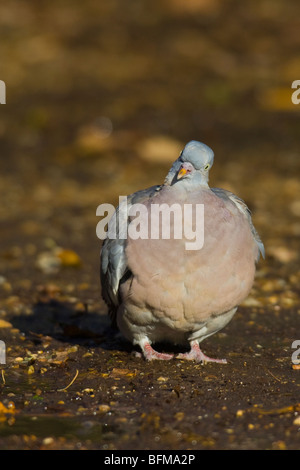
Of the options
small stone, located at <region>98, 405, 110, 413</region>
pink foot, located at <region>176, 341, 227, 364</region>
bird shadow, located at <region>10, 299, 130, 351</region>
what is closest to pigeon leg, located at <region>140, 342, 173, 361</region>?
pink foot, located at <region>176, 341, 227, 364</region>

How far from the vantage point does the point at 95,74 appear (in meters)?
14.1

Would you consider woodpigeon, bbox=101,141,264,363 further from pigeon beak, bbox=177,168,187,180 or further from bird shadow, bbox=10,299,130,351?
bird shadow, bbox=10,299,130,351

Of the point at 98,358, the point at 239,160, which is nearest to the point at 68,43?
the point at 239,160

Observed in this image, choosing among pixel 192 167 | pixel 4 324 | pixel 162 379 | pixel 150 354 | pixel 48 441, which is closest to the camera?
pixel 48 441

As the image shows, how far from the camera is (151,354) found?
558cm

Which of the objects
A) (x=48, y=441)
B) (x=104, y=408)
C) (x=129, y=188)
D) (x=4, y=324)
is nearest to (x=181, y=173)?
(x=104, y=408)

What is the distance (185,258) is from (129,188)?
5824 millimetres

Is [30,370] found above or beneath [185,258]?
beneath

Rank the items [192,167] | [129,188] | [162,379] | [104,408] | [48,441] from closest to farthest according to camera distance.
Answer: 1. [48,441]
2. [104,408]
3. [192,167]
4. [162,379]
5. [129,188]

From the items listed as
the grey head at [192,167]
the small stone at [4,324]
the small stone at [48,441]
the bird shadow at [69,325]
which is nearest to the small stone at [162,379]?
the bird shadow at [69,325]

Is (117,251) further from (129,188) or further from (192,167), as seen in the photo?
(129,188)

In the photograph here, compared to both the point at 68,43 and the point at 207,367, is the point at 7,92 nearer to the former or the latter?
the point at 68,43

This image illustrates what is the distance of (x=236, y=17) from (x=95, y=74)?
3.79 meters

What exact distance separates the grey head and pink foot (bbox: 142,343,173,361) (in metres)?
1.25
